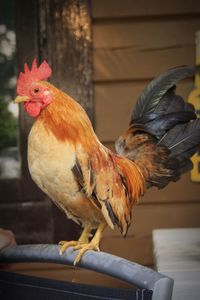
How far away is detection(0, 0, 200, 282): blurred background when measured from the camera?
1.93 metres

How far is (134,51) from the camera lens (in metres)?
1.97

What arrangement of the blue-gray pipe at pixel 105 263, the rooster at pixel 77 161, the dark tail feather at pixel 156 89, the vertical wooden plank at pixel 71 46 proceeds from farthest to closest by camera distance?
the vertical wooden plank at pixel 71 46 → the dark tail feather at pixel 156 89 → the rooster at pixel 77 161 → the blue-gray pipe at pixel 105 263

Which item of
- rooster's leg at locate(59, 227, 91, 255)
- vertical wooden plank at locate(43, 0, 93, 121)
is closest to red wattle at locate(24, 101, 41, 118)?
rooster's leg at locate(59, 227, 91, 255)

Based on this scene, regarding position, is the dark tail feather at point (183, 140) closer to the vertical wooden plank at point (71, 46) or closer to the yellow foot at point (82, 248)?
the yellow foot at point (82, 248)

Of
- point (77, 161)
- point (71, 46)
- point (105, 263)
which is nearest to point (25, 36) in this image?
point (71, 46)

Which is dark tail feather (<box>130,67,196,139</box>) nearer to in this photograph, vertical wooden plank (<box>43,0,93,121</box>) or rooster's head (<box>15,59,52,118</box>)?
→ rooster's head (<box>15,59,52,118</box>)

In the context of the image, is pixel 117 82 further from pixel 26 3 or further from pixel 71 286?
pixel 71 286

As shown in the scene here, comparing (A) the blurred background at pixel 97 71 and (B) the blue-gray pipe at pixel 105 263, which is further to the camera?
(A) the blurred background at pixel 97 71

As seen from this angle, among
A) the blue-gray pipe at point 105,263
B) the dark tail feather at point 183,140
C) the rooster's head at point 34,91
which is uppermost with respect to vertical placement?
the rooster's head at point 34,91

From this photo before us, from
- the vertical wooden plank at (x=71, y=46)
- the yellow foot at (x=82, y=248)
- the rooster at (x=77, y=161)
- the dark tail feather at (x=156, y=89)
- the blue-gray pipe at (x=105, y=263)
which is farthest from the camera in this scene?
the vertical wooden plank at (x=71, y=46)

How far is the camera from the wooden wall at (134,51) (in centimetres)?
194

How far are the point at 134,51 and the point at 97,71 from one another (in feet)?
0.57

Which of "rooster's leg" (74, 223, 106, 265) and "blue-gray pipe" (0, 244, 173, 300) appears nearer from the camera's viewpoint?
"blue-gray pipe" (0, 244, 173, 300)

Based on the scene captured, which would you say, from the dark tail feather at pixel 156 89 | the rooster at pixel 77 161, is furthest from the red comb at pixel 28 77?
the dark tail feather at pixel 156 89
